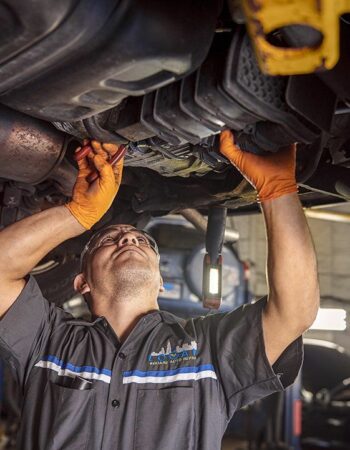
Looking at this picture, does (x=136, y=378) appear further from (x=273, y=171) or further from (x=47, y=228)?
(x=273, y=171)

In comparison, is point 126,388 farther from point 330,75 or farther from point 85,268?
point 330,75

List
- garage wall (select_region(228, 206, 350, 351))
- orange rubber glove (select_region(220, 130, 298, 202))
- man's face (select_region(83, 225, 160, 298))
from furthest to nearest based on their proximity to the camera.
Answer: garage wall (select_region(228, 206, 350, 351)), man's face (select_region(83, 225, 160, 298)), orange rubber glove (select_region(220, 130, 298, 202))

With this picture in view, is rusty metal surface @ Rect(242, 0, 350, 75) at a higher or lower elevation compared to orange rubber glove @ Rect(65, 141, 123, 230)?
higher

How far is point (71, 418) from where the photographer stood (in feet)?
4.85

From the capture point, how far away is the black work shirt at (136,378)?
1464 millimetres

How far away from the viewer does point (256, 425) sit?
4633mm

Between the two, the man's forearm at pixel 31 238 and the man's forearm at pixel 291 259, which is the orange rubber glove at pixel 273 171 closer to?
the man's forearm at pixel 291 259

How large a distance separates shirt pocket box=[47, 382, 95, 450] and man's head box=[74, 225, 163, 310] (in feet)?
1.34

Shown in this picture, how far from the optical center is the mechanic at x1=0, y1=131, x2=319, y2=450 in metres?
1.42

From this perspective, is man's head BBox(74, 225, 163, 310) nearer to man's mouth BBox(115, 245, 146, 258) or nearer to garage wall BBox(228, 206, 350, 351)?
man's mouth BBox(115, 245, 146, 258)

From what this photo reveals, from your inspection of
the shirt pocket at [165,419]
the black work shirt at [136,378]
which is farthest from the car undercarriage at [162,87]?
the shirt pocket at [165,419]

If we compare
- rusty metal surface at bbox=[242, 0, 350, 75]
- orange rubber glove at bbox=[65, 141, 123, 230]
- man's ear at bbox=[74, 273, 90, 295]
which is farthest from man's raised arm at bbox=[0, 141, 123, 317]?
rusty metal surface at bbox=[242, 0, 350, 75]

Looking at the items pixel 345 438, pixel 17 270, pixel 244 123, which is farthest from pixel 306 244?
pixel 345 438

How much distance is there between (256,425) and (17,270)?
3734 mm
